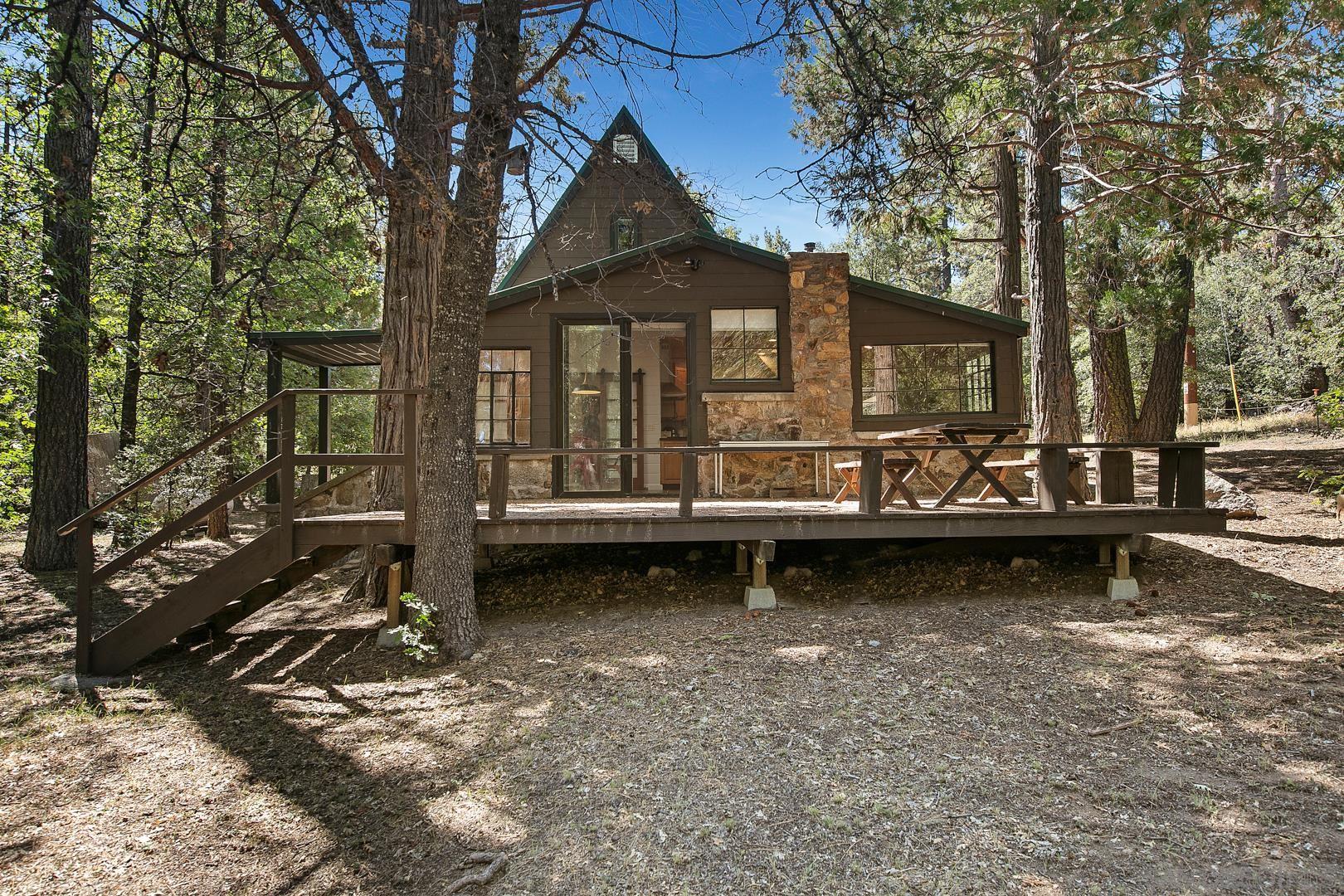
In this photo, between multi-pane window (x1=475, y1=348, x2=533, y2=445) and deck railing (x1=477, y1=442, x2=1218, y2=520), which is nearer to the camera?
deck railing (x1=477, y1=442, x2=1218, y2=520)

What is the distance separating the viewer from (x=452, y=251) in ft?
15.4

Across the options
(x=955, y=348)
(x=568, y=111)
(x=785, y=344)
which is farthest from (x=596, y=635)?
(x=955, y=348)

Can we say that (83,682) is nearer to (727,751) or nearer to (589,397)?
(727,751)

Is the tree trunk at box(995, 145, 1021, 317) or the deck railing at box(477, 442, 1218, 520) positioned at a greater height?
the tree trunk at box(995, 145, 1021, 317)

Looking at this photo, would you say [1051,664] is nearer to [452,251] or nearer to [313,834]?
[313,834]

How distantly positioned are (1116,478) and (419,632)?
235 inches

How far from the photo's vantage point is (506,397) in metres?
8.73

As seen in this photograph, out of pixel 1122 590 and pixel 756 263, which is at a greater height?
pixel 756 263

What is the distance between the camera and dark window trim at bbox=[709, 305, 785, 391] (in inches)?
348

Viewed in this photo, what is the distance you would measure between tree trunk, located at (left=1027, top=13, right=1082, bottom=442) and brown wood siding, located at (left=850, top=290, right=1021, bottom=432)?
94 centimetres

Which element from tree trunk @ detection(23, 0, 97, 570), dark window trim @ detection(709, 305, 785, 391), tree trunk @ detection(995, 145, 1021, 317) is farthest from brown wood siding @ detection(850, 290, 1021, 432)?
tree trunk @ detection(23, 0, 97, 570)

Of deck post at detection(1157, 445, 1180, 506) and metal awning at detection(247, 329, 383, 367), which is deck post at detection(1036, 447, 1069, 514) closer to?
deck post at detection(1157, 445, 1180, 506)

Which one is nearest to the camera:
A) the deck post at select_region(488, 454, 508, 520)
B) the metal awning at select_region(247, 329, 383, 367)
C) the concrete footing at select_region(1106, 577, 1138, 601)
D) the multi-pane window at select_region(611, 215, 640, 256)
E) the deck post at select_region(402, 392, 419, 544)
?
the deck post at select_region(402, 392, 419, 544)

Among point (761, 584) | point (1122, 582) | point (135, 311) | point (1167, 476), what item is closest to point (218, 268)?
point (135, 311)
